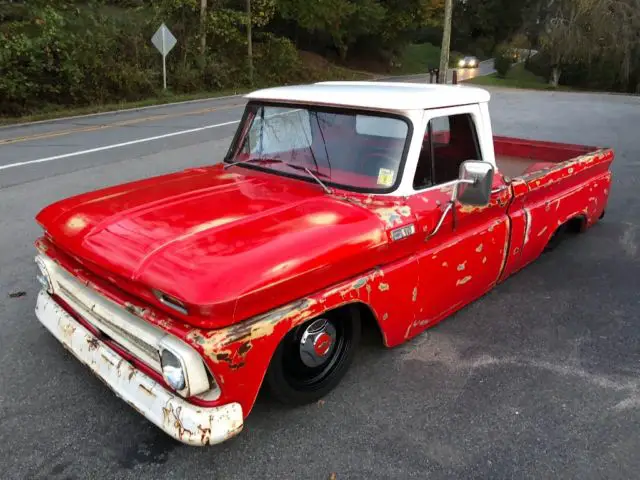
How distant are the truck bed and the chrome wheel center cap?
3.14 metres

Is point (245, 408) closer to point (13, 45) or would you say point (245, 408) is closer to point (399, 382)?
point (399, 382)

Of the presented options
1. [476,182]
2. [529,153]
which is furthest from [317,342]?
[529,153]

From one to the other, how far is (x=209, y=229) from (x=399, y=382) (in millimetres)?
1488

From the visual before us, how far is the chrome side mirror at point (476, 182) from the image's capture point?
10.3 feet

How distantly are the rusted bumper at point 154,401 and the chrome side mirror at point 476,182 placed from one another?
179cm

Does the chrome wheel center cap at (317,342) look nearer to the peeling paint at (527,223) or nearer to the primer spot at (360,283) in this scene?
the primer spot at (360,283)

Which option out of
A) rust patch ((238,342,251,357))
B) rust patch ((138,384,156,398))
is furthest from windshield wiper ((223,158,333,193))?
rust patch ((138,384,156,398))

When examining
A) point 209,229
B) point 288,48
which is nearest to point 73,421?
point 209,229

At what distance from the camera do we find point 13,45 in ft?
57.5

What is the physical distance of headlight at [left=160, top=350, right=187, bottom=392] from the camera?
2387 mm

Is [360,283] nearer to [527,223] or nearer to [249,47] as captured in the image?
[527,223]

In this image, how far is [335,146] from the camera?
3467 millimetres

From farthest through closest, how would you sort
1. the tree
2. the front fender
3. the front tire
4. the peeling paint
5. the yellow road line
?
the tree, the yellow road line, the peeling paint, the front tire, the front fender

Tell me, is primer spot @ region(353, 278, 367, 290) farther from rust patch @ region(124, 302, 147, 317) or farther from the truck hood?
rust patch @ region(124, 302, 147, 317)
